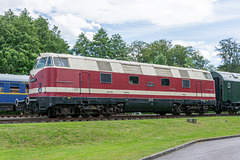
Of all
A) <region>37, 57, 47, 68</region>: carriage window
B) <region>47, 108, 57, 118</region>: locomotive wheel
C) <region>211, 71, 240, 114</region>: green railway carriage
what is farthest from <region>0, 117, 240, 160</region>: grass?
<region>211, 71, 240, 114</region>: green railway carriage

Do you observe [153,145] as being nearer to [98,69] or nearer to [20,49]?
[98,69]

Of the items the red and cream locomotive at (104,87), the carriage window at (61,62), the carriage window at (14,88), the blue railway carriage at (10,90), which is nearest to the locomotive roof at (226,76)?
the red and cream locomotive at (104,87)

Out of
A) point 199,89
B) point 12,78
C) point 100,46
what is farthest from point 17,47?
point 199,89

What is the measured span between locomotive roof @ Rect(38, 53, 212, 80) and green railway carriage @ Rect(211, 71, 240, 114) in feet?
12.6

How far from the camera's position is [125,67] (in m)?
22.8

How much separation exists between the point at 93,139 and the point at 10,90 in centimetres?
1673

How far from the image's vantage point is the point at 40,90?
1941 centimetres

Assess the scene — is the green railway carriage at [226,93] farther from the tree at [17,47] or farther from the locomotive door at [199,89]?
the tree at [17,47]

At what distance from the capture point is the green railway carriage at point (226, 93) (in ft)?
103

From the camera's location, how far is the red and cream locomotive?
63.3 ft

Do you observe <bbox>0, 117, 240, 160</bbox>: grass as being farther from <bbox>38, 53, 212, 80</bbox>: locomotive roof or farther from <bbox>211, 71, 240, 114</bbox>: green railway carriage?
<bbox>211, 71, 240, 114</bbox>: green railway carriage

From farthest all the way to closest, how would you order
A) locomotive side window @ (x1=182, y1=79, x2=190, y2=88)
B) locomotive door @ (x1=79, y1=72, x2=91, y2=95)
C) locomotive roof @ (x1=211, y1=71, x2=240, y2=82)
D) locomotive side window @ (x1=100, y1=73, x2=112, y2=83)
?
locomotive roof @ (x1=211, y1=71, x2=240, y2=82) → locomotive side window @ (x1=182, y1=79, x2=190, y2=88) → locomotive side window @ (x1=100, y1=73, x2=112, y2=83) → locomotive door @ (x1=79, y1=72, x2=91, y2=95)

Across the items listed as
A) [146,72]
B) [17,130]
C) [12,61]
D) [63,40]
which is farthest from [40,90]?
[63,40]

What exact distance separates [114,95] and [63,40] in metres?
42.0
